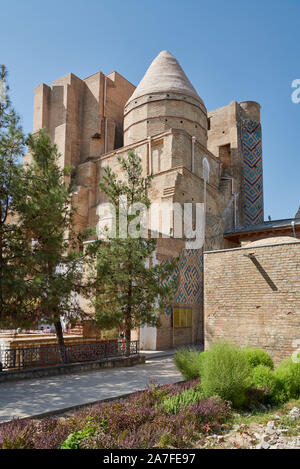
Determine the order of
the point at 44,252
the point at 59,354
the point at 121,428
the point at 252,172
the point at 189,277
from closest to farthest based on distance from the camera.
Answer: the point at 121,428, the point at 44,252, the point at 59,354, the point at 189,277, the point at 252,172

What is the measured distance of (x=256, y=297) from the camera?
31.7ft

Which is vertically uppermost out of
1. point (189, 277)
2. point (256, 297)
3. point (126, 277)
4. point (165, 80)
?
point (165, 80)

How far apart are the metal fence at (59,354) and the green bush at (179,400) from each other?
4.67 metres

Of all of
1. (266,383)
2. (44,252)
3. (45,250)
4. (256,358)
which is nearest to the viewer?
(266,383)

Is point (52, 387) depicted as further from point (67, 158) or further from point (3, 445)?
point (67, 158)

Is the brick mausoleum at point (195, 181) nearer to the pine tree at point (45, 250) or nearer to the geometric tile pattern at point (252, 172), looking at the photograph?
the geometric tile pattern at point (252, 172)

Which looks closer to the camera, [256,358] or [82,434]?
[82,434]

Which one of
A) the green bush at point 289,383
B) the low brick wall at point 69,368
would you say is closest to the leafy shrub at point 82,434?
the green bush at point 289,383

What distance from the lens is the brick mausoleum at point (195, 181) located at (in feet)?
31.5

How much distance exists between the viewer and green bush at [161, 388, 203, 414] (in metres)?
5.43

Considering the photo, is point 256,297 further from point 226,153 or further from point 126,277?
point 226,153

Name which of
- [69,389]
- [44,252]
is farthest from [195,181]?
[69,389]

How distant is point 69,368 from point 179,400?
15.5ft

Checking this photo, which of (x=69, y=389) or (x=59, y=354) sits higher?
(x=59, y=354)
